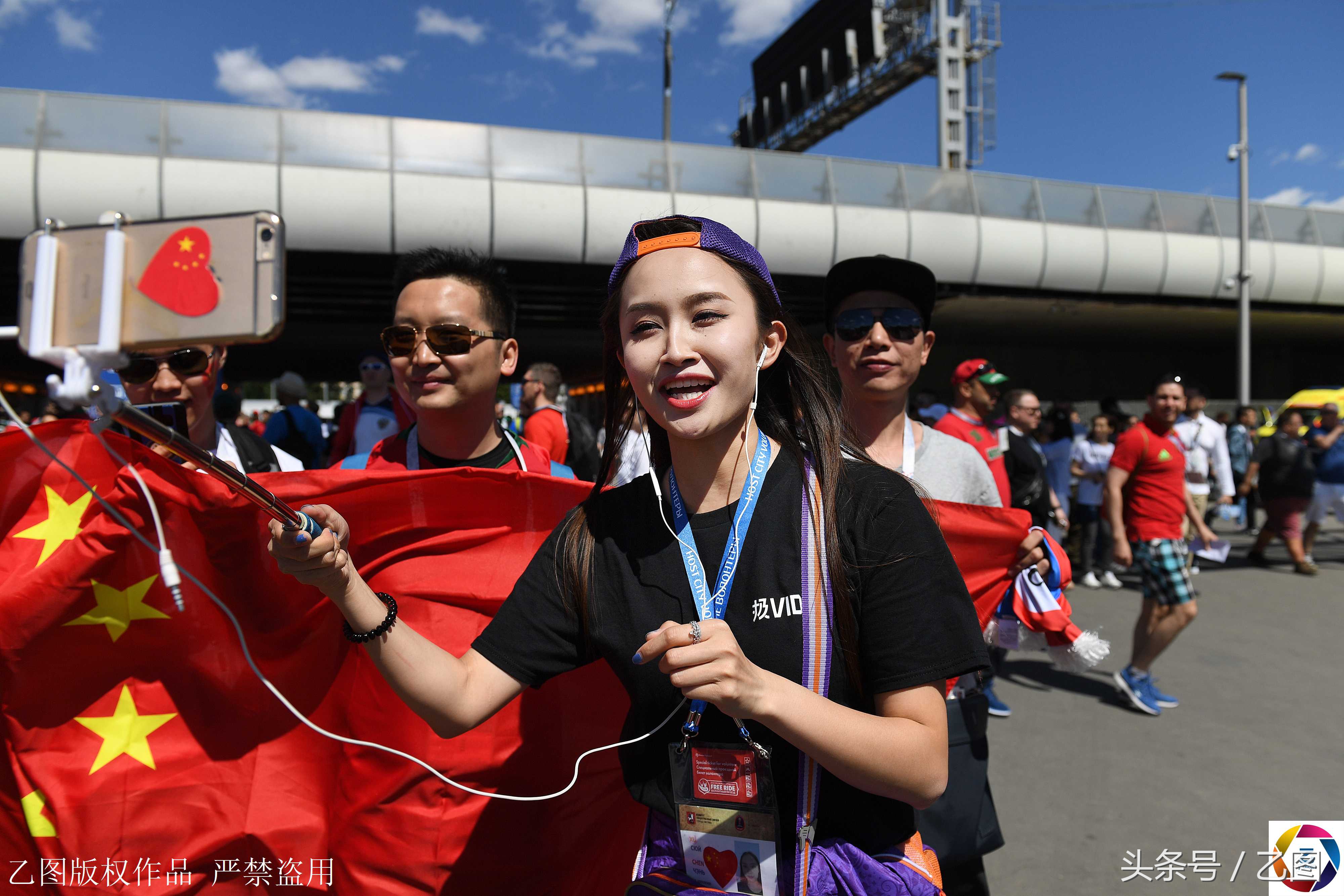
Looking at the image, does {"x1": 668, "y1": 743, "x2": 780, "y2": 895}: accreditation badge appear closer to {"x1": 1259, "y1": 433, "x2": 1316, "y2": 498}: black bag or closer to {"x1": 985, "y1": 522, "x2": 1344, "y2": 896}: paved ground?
{"x1": 985, "y1": 522, "x2": 1344, "y2": 896}: paved ground

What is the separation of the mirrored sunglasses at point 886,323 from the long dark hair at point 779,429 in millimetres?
1031

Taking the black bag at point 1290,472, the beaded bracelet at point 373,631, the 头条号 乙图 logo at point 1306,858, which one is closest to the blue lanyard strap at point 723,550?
the beaded bracelet at point 373,631

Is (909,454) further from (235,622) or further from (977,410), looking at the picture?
(977,410)

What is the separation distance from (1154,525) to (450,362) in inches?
205

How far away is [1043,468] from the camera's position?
6.07 metres

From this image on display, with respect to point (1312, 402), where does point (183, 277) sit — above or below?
below

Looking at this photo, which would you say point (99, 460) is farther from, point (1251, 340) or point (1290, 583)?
point (1251, 340)

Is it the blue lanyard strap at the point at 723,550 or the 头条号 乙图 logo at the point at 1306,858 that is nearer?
the blue lanyard strap at the point at 723,550

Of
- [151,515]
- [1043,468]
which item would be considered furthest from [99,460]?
[1043,468]

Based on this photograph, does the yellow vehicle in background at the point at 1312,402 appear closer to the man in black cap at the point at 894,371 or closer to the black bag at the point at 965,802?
the man in black cap at the point at 894,371

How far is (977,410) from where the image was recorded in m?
5.69

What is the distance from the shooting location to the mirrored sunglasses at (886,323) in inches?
111

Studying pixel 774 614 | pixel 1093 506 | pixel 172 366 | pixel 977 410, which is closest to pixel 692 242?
pixel 774 614

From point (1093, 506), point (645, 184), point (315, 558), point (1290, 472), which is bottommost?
point (1093, 506)
